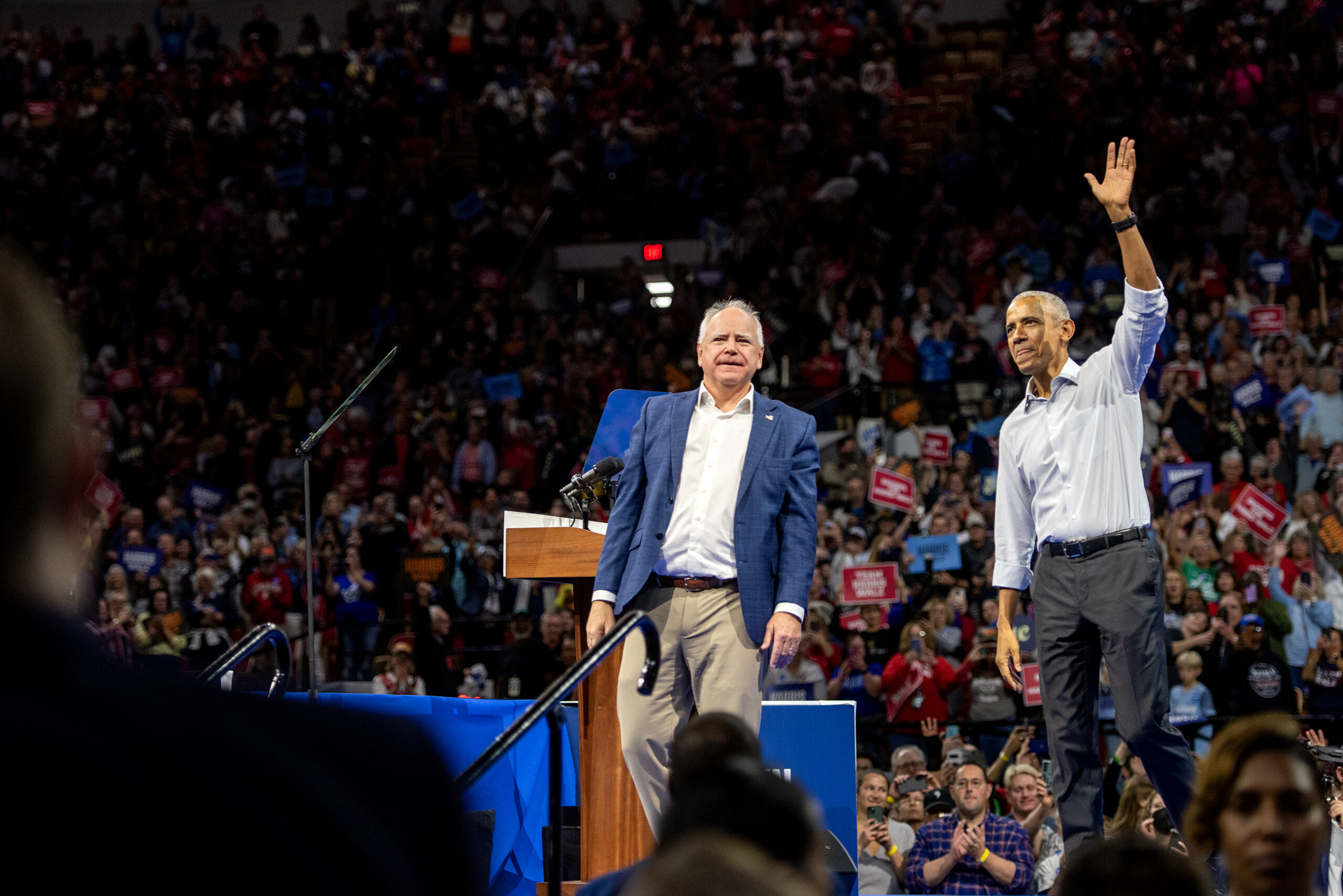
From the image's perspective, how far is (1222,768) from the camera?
217cm

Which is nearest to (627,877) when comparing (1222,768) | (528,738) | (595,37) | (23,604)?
(1222,768)

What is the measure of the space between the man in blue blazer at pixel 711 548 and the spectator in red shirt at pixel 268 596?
24.4ft

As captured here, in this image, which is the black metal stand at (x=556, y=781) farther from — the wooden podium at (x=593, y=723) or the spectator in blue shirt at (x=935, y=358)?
the spectator in blue shirt at (x=935, y=358)

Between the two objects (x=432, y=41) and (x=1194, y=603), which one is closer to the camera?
(x=1194, y=603)

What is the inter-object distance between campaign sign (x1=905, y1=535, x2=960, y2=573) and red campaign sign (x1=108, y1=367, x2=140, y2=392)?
30.2 feet

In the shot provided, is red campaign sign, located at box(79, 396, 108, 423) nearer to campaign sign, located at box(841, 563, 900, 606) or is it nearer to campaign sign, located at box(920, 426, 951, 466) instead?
campaign sign, located at box(920, 426, 951, 466)

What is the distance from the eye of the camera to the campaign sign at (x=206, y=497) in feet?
41.1

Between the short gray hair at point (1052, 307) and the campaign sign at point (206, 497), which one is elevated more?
the short gray hair at point (1052, 307)

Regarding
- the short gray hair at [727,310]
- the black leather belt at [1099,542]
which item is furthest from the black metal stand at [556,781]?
the black leather belt at [1099,542]

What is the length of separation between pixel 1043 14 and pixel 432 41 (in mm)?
8676

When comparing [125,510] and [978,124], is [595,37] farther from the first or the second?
[125,510]

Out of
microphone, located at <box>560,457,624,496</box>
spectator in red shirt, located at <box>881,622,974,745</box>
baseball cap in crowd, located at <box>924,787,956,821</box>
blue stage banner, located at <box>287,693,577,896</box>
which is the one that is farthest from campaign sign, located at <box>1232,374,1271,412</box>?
microphone, located at <box>560,457,624,496</box>

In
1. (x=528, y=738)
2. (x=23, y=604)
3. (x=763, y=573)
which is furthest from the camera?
(x=528, y=738)

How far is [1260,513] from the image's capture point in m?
9.02
